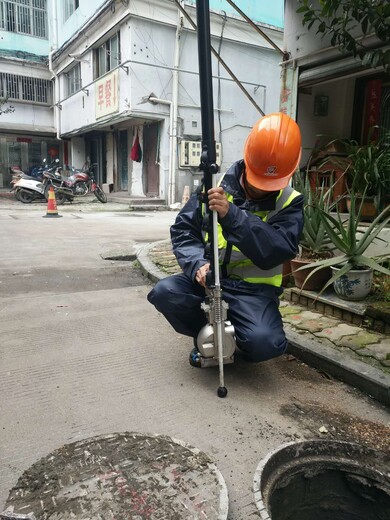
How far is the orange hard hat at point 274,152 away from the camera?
2213 millimetres

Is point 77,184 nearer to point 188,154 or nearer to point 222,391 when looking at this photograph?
point 188,154

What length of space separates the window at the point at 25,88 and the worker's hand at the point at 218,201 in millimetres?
20974

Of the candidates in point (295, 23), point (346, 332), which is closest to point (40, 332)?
point (346, 332)

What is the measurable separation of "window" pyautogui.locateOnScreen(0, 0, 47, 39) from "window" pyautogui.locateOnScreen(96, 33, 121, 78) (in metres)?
6.42

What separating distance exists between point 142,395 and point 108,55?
15.5m

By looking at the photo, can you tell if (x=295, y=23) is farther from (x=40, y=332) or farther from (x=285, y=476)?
(x=285, y=476)

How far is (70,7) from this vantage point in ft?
59.0

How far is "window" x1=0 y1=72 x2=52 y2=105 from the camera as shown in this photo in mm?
19680

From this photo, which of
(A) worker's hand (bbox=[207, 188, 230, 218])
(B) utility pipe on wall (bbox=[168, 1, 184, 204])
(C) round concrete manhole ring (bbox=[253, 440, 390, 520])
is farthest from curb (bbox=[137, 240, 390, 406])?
(B) utility pipe on wall (bbox=[168, 1, 184, 204])

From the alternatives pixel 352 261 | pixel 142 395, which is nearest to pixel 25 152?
pixel 352 261

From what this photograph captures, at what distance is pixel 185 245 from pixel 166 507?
1.52 meters

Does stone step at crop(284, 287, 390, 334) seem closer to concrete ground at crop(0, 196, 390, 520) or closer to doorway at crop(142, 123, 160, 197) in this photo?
concrete ground at crop(0, 196, 390, 520)

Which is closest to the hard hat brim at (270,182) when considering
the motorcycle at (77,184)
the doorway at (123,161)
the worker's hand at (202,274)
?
the worker's hand at (202,274)

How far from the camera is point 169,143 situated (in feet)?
47.1
